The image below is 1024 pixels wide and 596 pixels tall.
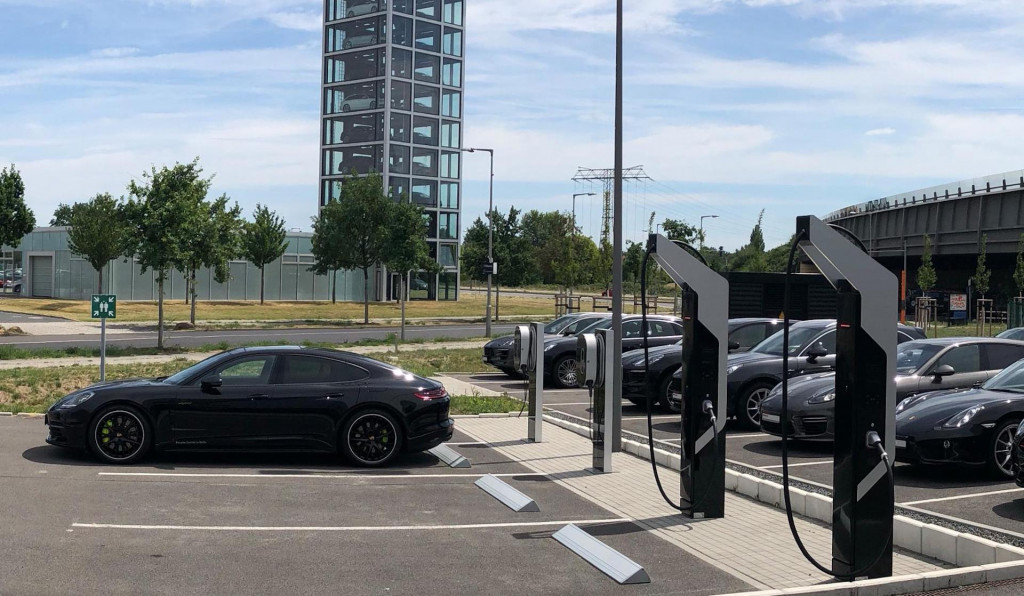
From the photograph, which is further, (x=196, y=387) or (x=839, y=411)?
(x=196, y=387)

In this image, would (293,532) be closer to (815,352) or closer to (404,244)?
(815,352)

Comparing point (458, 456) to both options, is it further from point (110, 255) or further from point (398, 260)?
point (110, 255)

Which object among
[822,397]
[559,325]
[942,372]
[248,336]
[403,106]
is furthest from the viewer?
[403,106]

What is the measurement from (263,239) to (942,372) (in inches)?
2100

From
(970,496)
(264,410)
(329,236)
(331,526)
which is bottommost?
(331,526)

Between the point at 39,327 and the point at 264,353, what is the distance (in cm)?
3179

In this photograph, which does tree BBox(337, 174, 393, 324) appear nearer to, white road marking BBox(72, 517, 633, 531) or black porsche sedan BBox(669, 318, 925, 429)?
black porsche sedan BBox(669, 318, 925, 429)

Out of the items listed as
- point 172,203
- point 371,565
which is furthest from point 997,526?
point 172,203

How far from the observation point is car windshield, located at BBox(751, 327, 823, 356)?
15.4 m

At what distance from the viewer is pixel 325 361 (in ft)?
37.0

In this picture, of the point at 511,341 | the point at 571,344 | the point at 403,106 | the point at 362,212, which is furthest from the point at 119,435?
the point at 403,106

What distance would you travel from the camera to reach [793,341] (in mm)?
15586

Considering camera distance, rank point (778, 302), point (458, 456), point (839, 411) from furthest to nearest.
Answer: point (778, 302) → point (458, 456) → point (839, 411)

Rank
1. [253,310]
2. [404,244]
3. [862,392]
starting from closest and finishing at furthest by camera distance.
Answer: [862,392] < [404,244] < [253,310]
